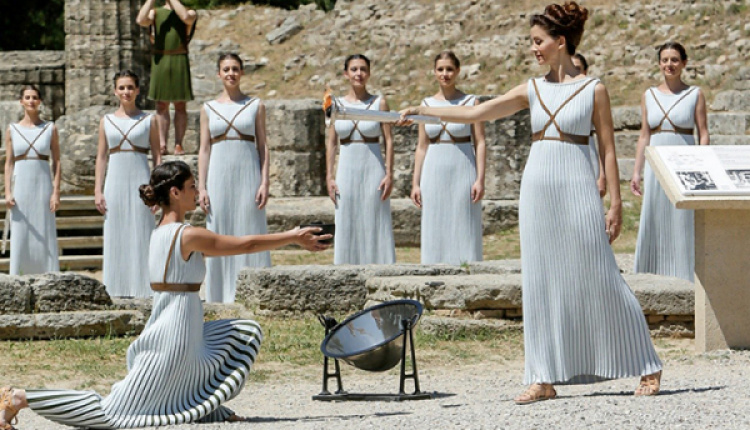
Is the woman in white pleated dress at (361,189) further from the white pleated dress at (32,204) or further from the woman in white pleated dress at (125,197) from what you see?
the white pleated dress at (32,204)

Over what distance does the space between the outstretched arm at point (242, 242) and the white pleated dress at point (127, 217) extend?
14.6ft

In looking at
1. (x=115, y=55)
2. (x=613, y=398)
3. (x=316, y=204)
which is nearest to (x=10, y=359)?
(x=613, y=398)

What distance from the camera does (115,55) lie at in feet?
55.6

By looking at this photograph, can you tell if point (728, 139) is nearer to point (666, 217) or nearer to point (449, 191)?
point (666, 217)

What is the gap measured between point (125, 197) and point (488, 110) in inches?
183

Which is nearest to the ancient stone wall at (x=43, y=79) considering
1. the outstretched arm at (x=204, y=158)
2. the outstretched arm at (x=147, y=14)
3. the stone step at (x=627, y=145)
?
the outstretched arm at (x=147, y=14)

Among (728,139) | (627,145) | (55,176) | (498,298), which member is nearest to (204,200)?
(55,176)

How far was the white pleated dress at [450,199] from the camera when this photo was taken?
10.8 metres

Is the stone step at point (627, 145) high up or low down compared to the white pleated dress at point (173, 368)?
up

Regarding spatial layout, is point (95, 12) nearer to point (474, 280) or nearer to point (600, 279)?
point (474, 280)

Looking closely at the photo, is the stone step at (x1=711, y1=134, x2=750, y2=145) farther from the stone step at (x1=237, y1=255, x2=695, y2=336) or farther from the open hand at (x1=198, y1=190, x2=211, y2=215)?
the open hand at (x1=198, y1=190, x2=211, y2=215)

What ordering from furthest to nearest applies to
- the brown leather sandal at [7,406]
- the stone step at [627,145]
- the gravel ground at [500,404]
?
the stone step at [627,145] < the brown leather sandal at [7,406] < the gravel ground at [500,404]

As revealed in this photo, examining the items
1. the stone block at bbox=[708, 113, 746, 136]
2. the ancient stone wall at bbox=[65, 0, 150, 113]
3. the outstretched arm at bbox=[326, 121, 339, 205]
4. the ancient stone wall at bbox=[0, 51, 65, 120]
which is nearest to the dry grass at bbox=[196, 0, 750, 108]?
the stone block at bbox=[708, 113, 746, 136]

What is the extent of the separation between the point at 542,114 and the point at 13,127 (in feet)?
19.7
